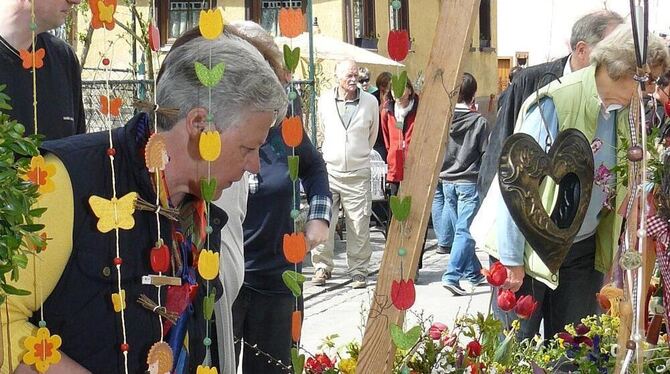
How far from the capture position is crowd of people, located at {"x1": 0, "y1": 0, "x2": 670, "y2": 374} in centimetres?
185

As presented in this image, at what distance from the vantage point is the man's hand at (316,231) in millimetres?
3732

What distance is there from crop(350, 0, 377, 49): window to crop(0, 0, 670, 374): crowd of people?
1258 cm

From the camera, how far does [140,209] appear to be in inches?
74.4

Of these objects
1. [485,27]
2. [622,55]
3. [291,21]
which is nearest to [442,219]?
[622,55]

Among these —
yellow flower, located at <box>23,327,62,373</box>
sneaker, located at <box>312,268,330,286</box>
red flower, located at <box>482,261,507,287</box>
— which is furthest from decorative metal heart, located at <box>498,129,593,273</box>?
sneaker, located at <box>312,268,330,286</box>

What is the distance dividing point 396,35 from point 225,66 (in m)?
0.31

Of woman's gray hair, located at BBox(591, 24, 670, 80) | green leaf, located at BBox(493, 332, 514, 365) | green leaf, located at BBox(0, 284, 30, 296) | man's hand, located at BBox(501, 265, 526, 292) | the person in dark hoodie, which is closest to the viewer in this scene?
green leaf, located at BBox(0, 284, 30, 296)

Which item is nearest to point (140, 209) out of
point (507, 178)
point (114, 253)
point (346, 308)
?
point (114, 253)

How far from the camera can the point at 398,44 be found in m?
1.94

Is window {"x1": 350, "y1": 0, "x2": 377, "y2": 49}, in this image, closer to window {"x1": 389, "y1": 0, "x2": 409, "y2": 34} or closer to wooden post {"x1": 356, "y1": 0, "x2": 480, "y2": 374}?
window {"x1": 389, "y1": 0, "x2": 409, "y2": 34}

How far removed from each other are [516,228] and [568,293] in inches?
18.7

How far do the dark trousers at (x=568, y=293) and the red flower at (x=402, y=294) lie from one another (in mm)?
1645

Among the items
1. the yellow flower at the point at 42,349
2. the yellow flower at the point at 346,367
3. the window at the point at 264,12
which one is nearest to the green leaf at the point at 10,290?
the yellow flower at the point at 42,349

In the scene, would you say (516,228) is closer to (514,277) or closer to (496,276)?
(514,277)
